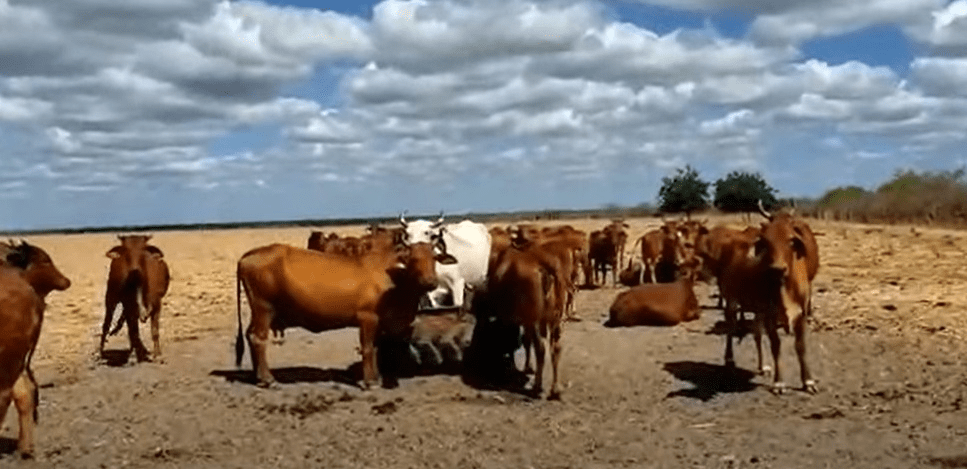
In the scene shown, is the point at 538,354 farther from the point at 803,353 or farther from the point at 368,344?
the point at 803,353

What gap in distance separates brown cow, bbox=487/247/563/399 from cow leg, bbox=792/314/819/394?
2.67 metres

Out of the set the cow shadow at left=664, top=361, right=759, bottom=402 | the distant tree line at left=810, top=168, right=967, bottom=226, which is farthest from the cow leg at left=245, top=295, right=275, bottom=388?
the distant tree line at left=810, top=168, right=967, bottom=226

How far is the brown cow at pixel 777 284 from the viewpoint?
1370 cm

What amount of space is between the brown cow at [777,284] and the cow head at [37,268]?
7.46 meters

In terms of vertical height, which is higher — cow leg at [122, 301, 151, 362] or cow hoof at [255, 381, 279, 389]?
cow leg at [122, 301, 151, 362]

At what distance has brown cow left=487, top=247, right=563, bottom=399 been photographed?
14133 mm

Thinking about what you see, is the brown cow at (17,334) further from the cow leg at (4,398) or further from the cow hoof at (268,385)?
the cow hoof at (268,385)

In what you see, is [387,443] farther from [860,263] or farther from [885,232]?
[885,232]

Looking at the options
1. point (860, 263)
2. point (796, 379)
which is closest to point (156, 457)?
point (796, 379)

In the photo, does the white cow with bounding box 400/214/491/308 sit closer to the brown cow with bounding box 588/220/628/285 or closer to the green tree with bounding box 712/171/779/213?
the brown cow with bounding box 588/220/628/285

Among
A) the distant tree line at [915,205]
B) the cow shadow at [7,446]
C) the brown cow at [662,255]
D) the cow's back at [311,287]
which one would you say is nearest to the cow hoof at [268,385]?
the cow's back at [311,287]

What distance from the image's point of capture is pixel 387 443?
38.3 feet

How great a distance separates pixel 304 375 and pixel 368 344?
4.05 feet

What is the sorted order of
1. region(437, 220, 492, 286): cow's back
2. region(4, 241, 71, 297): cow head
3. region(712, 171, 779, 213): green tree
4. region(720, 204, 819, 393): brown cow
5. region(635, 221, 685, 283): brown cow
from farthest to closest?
1. region(712, 171, 779, 213): green tree
2. region(635, 221, 685, 283): brown cow
3. region(437, 220, 492, 286): cow's back
4. region(720, 204, 819, 393): brown cow
5. region(4, 241, 71, 297): cow head
